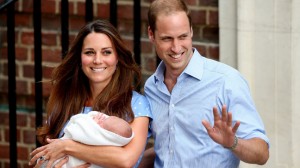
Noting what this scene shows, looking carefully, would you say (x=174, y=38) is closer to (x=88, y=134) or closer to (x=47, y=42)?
(x=88, y=134)

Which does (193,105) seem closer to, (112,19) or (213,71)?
(213,71)

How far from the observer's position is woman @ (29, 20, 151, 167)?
4.20 meters

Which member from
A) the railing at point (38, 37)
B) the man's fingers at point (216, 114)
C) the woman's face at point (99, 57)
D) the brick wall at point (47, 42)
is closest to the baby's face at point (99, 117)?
the woman's face at point (99, 57)

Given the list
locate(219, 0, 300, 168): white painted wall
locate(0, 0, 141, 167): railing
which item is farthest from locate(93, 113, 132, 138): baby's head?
locate(219, 0, 300, 168): white painted wall

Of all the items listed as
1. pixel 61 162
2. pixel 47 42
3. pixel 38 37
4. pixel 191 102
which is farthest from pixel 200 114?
pixel 47 42

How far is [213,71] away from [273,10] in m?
1.09

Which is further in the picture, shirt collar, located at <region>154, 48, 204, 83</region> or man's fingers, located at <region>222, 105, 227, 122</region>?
shirt collar, located at <region>154, 48, 204, 83</region>

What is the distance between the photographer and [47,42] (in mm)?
5812

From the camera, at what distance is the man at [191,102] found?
4.04 m

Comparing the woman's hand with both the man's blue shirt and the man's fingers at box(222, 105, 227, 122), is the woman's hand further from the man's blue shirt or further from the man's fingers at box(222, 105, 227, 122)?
the man's fingers at box(222, 105, 227, 122)

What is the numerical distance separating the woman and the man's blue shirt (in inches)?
5.3

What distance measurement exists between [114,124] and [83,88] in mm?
445

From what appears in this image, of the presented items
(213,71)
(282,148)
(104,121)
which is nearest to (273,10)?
(282,148)

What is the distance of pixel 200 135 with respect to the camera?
413cm
